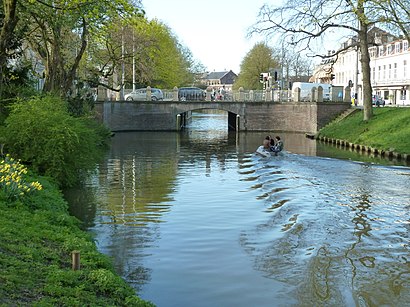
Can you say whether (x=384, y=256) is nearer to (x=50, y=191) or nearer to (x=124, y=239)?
(x=124, y=239)

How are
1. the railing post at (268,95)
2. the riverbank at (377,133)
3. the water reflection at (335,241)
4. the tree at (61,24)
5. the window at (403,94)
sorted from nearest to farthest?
the water reflection at (335,241) → the tree at (61,24) → the riverbank at (377,133) → the railing post at (268,95) → the window at (403,94)

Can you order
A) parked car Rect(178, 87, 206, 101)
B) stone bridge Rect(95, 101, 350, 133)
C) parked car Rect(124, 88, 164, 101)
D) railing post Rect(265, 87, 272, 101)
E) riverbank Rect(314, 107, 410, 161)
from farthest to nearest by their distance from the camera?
parked car Rect(178, 87, 206, 101), railing post Rect(265, 87, 272, 101), parked car Rect(124, 88, 164, 101), stone bridge Rect(95, 101, 350, 133), riverbank Rect(314, 107, 410, 161)

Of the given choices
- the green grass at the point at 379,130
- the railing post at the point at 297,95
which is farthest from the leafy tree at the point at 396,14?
the railing post at the point at 297,95

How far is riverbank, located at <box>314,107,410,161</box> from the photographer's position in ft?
113

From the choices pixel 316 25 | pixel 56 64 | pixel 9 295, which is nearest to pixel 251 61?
pixel 316 25

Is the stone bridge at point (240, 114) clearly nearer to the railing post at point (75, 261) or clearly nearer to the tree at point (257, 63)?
the tree at point (257, 63)

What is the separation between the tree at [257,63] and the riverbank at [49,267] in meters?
86.2

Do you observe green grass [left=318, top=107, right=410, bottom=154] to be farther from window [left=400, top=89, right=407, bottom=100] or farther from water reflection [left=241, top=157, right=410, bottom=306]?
window [left=400, top=89, right=407, bottom=100]

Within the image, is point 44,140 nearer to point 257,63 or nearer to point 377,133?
point 377,133

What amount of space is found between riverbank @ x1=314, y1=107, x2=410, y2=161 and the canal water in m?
5.80

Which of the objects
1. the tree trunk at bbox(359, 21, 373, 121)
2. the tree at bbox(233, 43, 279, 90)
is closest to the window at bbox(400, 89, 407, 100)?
the tree at bbox(233, 43, 279, 90)

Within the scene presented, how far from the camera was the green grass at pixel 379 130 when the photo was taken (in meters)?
35.0

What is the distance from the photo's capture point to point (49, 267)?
9227mm

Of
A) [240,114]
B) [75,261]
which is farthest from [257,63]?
[75,261]
